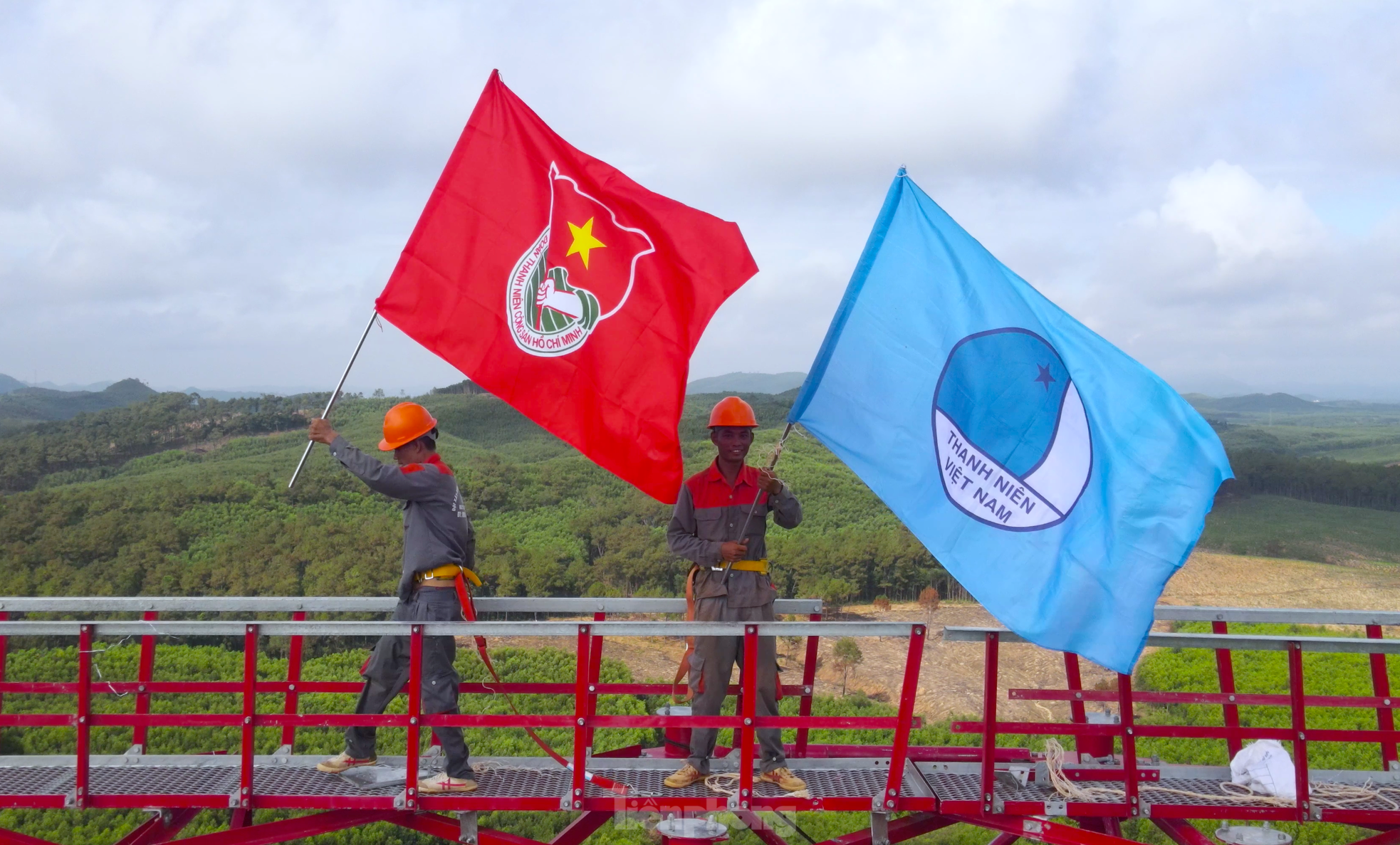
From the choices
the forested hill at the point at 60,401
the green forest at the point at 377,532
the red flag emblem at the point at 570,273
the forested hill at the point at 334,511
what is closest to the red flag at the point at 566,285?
the red flag emblem at the point at 570,273

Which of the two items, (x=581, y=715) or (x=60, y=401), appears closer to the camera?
(x=581, y=715)

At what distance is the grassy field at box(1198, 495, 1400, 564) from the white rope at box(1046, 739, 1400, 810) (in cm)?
2417

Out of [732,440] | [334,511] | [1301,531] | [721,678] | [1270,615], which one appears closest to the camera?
[721,678]

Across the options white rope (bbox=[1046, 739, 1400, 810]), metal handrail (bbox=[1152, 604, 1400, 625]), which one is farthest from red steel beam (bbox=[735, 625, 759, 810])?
metal handrail (bbox=[1152, 604, 1400, 625])

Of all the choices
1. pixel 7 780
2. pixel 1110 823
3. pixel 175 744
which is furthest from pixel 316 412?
pixel 1110 823

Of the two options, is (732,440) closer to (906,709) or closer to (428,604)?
(906,709)

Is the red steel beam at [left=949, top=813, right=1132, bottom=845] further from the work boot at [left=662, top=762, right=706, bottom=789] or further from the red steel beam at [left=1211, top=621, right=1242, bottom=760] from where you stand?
the work boot at [left=662, top=762, right=706, bottom=789]

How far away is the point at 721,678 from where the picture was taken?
5.19m

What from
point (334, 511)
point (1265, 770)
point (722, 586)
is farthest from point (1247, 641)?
point (334, 511)

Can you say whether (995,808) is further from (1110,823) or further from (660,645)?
(660,645)

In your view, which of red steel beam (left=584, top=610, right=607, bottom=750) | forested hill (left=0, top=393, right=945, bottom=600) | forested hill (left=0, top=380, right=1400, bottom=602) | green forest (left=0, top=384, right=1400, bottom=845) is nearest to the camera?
red steel beam (left=584, top=610, right=607, bottom=750)

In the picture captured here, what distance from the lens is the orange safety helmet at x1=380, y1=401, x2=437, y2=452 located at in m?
5.17

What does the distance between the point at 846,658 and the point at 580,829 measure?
10024mm

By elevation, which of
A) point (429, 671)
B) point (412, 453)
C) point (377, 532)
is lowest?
point (377, 532)
